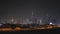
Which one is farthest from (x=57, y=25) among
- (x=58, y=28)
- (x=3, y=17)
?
(x=3, y=17)

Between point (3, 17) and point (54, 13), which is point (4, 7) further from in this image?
point (54, 13)

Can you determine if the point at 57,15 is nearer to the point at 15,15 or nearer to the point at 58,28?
the point at 58,28

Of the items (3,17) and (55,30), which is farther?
(3,17)

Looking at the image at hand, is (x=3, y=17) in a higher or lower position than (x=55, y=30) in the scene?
higher

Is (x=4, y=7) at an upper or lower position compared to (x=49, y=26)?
upper

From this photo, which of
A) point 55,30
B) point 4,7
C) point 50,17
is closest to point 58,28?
point 55,30

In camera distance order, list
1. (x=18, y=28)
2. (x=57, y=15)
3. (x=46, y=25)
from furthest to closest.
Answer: (x=57, y=15) < (x=46, y=25) < (x=18, y=28)

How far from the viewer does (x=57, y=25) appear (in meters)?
2.56

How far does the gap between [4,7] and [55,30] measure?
3.12 ft

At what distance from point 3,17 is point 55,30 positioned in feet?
2.93

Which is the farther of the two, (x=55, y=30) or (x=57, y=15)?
(x=57, y=15)

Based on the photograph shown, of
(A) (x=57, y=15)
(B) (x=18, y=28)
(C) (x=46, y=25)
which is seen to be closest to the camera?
(B) (x=18, y=28)

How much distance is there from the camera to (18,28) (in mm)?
2344

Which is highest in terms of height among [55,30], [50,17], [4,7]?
[4,7]
